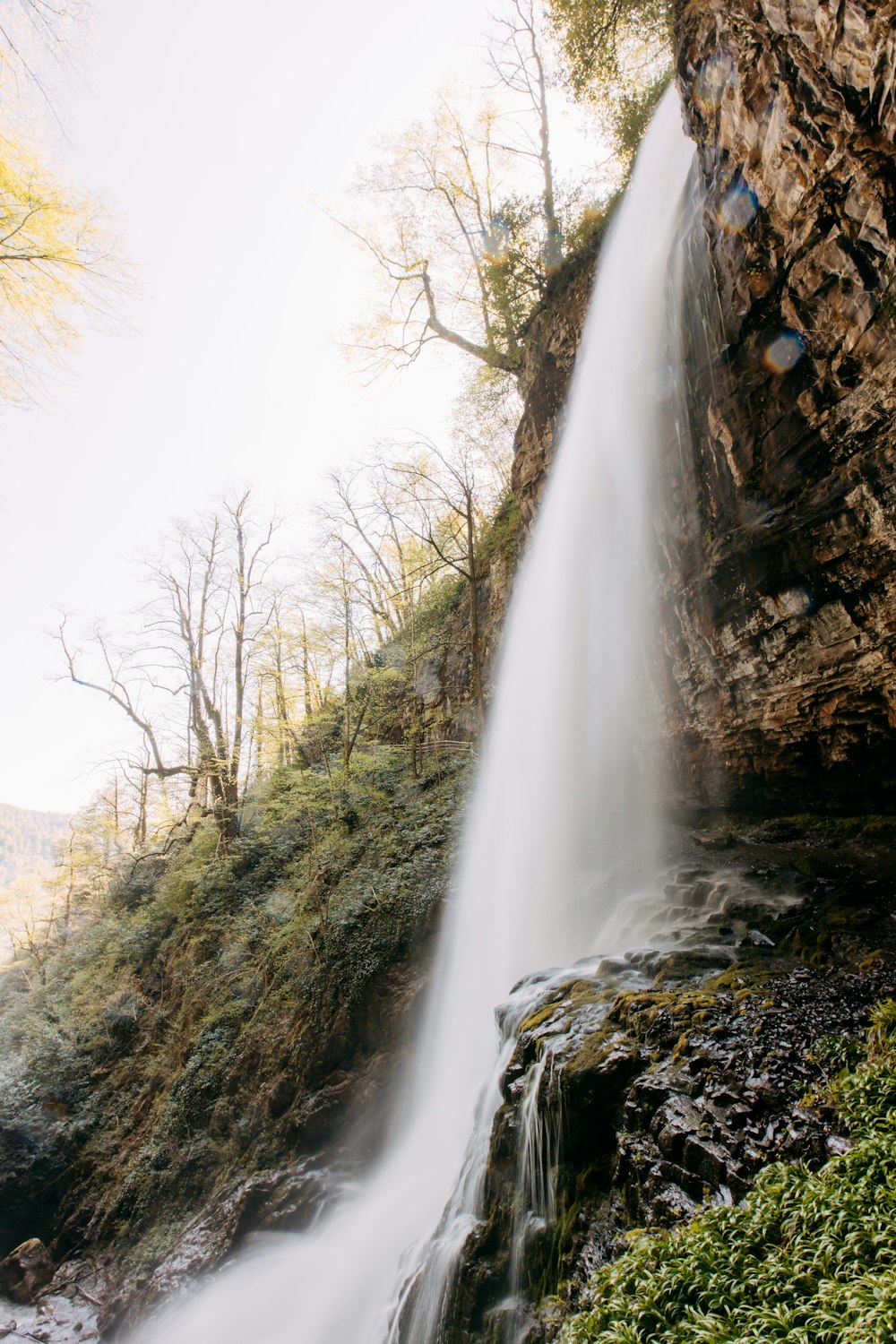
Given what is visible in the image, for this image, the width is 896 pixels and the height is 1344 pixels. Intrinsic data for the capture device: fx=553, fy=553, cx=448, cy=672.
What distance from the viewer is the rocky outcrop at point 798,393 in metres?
4.88

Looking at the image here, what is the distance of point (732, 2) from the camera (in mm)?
5855

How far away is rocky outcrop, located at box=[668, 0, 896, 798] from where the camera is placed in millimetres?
4879

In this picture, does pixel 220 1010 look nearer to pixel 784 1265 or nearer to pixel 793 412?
pixel 784 1265

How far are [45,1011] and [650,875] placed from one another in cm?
1549

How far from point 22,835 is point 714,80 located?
120301 millimetres

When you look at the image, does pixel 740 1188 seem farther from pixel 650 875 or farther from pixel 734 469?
pixel 734 469

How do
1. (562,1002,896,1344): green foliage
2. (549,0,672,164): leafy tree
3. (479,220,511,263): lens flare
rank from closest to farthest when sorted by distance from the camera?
(562,1002,896,1344): green foliage, (549,0,672,164): leafy tree, (479,220,511,263): lens flare

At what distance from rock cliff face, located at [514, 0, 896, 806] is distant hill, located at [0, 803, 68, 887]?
96.2m

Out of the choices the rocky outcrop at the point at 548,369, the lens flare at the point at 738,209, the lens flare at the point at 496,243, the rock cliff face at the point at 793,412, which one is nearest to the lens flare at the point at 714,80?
the rock cliff face at the point at 793,412

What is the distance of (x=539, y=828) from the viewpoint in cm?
1107

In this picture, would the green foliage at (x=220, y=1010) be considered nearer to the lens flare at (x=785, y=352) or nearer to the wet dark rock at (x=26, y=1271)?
the wet dark rock at (x=26, y=1271)

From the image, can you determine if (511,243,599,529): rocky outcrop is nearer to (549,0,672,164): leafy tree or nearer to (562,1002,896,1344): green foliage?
(549,0,672,164): leafy tree

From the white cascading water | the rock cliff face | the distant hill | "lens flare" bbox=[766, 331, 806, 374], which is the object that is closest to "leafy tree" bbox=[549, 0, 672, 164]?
the white cascading water

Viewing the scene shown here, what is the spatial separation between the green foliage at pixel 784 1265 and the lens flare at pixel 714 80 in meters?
9.36
